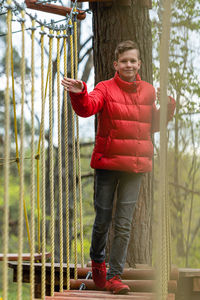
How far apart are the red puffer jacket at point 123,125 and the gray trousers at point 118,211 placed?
0.07 m

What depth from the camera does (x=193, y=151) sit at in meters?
0.32

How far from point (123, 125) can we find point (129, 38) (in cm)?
102

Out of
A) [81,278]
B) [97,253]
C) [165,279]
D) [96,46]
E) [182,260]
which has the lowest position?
[81,278]

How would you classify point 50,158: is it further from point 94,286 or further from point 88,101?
point 94,286

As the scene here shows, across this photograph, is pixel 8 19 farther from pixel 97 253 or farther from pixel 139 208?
pixel 139 208

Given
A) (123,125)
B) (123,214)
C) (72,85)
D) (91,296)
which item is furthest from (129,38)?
(91,296)

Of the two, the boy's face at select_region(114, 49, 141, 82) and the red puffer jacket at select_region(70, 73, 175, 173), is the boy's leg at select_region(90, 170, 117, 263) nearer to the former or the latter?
the red puffer jacket at select_region(70, 73, 175, 173)

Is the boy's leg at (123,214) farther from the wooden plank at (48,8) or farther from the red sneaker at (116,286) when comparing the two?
the wooden plank at (48,8)

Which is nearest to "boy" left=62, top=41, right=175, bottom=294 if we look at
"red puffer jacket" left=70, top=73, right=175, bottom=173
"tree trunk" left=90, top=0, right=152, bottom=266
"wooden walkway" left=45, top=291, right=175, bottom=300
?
"red puffer jacket" left=70, top=73, right=175, bottom=173

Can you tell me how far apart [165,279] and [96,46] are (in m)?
2.24

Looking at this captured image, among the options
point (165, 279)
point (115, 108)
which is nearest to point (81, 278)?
point (115, 108)

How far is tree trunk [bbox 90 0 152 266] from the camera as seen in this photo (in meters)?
2.57

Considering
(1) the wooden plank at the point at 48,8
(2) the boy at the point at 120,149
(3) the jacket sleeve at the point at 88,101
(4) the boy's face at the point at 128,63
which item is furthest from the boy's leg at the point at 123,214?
(1) the wooden plank at the point at 48,8

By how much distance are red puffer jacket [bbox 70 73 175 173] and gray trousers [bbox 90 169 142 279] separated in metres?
0.07
